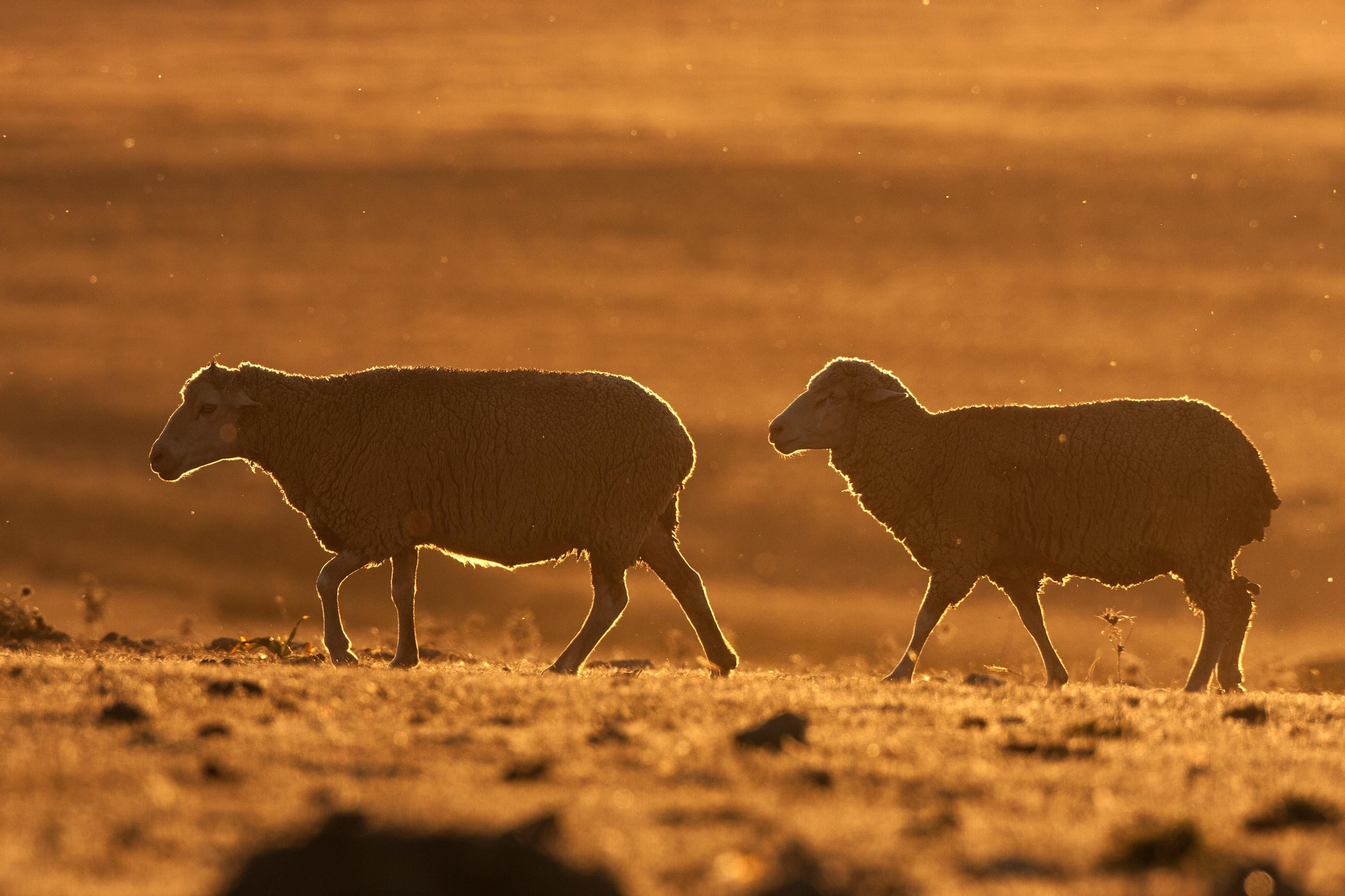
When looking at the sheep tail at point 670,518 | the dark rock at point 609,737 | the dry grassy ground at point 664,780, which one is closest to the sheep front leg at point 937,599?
the sheep tail at point 670,518

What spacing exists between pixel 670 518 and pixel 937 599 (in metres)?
2.52

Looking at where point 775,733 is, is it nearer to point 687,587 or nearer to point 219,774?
point 219,774

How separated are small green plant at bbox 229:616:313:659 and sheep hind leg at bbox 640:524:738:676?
3214 mm

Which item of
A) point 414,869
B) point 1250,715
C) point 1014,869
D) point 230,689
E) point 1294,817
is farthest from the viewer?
point 1250,715

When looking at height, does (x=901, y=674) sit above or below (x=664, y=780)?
below

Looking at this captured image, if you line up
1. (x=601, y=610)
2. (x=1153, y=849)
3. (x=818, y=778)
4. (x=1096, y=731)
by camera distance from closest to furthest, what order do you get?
(x=1153, y=849) < (x=818, y=778) < (x=1096, y=731) < (x=601, y=610)

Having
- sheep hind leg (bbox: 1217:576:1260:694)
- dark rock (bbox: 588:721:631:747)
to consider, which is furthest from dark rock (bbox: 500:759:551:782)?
sheep hind leg (bbox: 1217:576:1260:694)

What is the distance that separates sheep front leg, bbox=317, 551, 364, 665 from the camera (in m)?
12.7

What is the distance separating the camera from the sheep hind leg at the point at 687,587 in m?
14.2

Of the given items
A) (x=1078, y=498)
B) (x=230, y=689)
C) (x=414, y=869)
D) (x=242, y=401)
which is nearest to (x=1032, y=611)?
(x=1078, y=498)

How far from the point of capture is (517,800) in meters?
5.01

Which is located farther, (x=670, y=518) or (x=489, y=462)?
(x=670, y=518)

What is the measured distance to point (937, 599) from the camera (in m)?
13.5

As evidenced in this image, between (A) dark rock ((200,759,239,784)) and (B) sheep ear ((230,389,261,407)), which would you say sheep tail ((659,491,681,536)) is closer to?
(B) sheep ear ((230,389,261,407))
